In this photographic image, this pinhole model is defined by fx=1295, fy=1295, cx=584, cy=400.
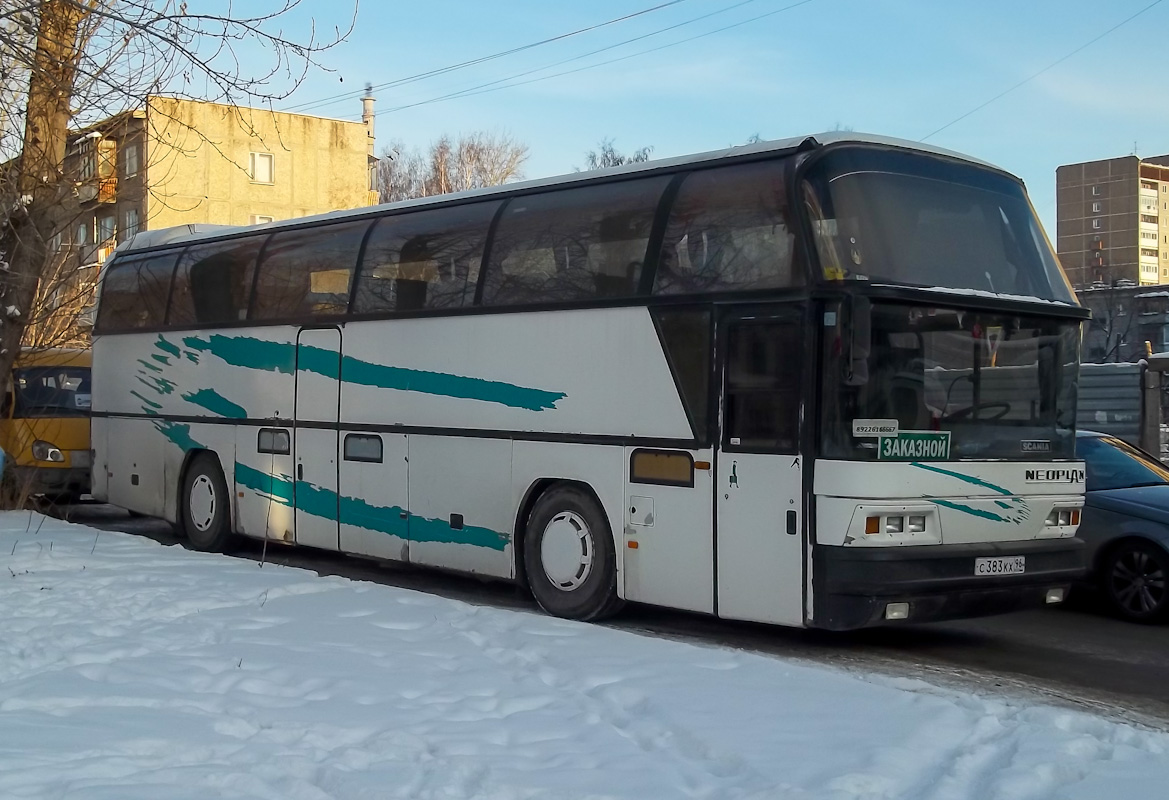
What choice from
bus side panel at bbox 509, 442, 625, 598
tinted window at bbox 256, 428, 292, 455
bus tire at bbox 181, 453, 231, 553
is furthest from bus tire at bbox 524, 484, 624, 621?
bus tire at bbox 181, 453, 231, 553

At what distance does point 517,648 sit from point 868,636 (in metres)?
3.25

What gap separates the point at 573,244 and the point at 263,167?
4944 cm

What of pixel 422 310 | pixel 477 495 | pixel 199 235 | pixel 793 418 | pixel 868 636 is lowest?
pixel 868 636

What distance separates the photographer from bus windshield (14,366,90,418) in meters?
18.0

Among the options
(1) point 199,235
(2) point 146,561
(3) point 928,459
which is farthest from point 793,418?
(1) point 199,235

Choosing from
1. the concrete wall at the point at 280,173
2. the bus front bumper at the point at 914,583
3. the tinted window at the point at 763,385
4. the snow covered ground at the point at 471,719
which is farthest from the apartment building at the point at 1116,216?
the snow covered ground at the point at 471,719

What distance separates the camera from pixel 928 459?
338 inches

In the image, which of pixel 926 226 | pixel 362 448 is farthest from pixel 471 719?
pixel 362 448

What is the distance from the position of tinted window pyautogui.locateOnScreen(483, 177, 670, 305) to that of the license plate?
10.5ft

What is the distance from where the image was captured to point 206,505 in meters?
15.0

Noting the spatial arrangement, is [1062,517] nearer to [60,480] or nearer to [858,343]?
[858,343]

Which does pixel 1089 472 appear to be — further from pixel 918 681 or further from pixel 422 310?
pixel 422 310

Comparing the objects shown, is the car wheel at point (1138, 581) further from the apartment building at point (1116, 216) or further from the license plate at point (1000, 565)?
the apartment building at point (1116, 216)

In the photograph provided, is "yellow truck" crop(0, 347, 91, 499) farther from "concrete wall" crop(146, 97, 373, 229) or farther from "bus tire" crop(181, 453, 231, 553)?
"concrete wall" crop(146, 97, 373, 229)
